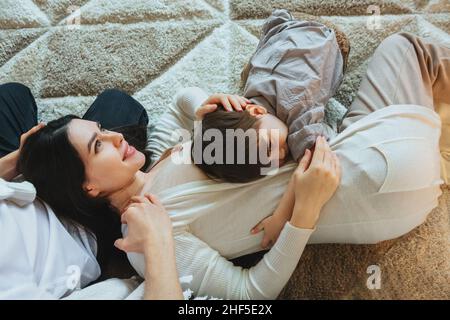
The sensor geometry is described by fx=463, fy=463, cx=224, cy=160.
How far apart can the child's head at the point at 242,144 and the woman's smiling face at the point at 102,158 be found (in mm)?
139

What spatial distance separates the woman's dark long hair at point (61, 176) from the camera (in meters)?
0.84

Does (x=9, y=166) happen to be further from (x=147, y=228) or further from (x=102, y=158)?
(x=147, y=228)

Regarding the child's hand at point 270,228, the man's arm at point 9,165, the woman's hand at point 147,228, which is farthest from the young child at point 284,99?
the man's arm at point 9,165

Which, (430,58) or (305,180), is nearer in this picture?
(305,180)

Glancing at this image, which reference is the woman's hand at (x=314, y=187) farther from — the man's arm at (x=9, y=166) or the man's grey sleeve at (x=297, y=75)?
the man's arm at (x=9, y=166)

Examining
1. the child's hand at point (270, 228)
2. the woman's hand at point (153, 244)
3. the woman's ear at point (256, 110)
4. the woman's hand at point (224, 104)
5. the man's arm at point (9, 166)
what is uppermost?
the woman's hand at point (224, 104)

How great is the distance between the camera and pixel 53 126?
0.87 meters

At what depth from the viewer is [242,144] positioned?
2.65 ft

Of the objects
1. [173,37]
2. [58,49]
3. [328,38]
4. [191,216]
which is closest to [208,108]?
[191,216]

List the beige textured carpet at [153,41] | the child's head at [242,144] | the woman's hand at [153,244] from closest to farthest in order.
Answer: the woman's hand at [153,244] → the child's head at [242,144] → the beige textured carpet at [153,41]

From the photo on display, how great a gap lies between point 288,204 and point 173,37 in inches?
24.0

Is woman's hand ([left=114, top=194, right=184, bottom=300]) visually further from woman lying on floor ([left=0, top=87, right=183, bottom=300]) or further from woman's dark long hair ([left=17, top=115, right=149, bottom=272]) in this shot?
woman's dark long hair ([left=17, top=115, right=149, bottom=272])

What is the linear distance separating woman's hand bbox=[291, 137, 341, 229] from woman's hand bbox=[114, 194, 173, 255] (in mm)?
215
